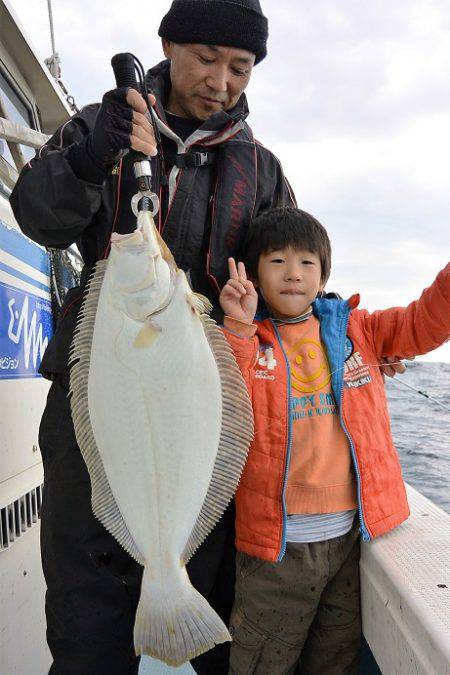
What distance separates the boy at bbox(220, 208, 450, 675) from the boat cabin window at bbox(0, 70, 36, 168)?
7.14 ft

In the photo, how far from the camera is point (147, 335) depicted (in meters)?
1.57

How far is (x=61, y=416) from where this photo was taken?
7.02 feet

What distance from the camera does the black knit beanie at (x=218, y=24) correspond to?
7.01ft

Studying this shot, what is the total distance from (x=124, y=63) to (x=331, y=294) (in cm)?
126

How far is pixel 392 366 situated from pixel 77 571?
1.47m

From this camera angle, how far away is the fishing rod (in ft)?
5.39

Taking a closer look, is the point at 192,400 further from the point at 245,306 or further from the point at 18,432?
the point at 18,432

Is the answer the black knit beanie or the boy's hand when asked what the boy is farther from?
the black knit beanie

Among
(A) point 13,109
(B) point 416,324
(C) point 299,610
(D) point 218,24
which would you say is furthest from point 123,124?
(A) point 13,109

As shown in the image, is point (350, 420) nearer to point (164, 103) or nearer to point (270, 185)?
point (270, 185)

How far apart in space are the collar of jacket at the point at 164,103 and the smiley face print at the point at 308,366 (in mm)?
933

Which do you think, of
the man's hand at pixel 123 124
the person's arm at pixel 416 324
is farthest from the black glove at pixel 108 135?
the person's arm at pixel 416 324

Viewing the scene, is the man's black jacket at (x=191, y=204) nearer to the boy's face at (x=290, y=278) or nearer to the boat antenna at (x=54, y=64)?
the boy's face at (x=290, y=278)

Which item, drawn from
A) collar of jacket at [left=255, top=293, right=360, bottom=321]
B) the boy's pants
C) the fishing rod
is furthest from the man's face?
the boy's pants
